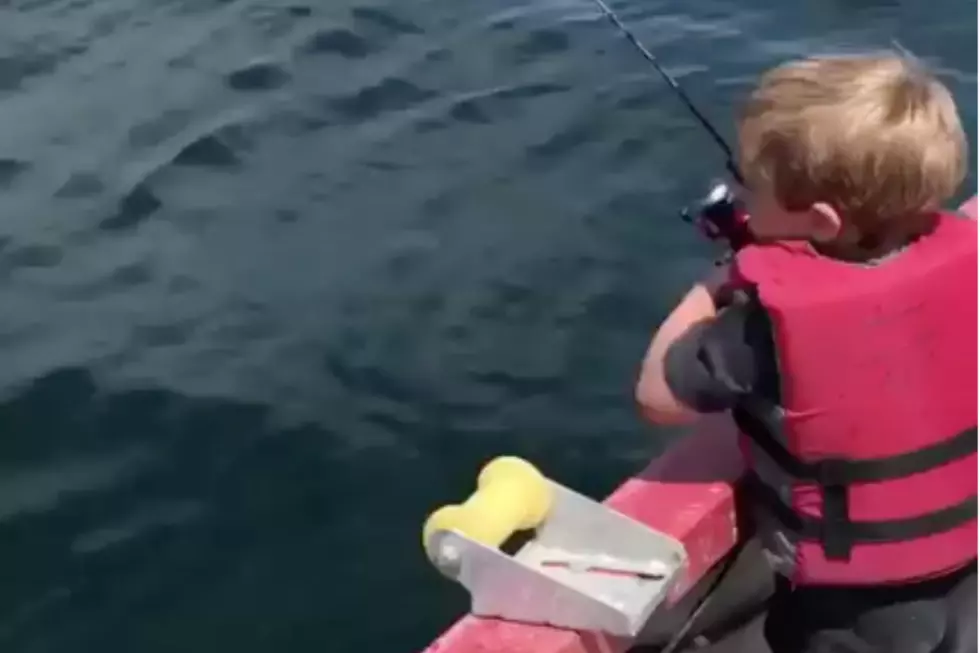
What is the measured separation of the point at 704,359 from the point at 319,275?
303 cm

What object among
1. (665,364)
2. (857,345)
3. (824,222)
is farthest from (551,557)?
(824,222)

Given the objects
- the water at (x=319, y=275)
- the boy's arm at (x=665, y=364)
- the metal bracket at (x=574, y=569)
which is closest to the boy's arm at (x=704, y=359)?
the boy's arm at (x=665, y=364)

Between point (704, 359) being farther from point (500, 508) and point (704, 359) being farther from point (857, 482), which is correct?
point (500, 508)

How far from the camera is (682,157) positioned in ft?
21.0

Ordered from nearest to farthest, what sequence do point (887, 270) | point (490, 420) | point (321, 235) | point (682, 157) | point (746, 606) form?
point (887, 270) → point (746, 606) → point (490, 420) → point (321, 235) → point (682, 157)

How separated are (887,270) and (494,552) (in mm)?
906

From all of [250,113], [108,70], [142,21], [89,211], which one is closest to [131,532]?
[89,211]

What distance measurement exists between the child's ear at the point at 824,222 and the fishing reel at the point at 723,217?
325mm

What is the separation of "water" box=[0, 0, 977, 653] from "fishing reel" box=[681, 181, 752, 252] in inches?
66.0

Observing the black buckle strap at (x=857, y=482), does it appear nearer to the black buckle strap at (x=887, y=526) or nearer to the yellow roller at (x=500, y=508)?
the black buckle strap at (x=887, y=526)

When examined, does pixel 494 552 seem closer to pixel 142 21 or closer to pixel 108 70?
pixel 108 70

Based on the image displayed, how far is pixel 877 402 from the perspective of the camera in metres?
2.79

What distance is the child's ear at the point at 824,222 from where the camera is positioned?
2.73 meters

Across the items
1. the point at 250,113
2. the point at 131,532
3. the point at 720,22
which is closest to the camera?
the point at 131,532
